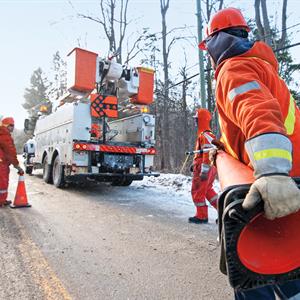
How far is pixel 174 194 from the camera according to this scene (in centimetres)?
A: 913

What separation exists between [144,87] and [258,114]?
9115 millimetres

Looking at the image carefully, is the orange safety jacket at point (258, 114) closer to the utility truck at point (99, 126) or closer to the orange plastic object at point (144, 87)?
the utility truck at point (99, 126)

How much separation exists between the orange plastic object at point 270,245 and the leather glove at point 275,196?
4.9 inches

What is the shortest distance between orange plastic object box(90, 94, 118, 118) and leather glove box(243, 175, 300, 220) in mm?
8096

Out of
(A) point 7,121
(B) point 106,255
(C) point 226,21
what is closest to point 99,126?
(A) point 7,121

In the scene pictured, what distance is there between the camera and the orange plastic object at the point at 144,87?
10289 mm

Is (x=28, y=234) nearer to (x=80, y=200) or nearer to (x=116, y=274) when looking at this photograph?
(x=116, y=274)

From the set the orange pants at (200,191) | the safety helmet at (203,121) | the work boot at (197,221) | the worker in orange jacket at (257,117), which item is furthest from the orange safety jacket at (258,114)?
the safety helmet at (203,121)

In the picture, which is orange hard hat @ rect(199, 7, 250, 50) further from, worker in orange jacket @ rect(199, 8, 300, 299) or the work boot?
the work boot

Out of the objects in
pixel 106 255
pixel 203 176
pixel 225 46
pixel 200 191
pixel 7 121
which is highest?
pixel 7 121

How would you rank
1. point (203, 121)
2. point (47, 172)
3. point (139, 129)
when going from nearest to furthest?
1. point (203, 121)
2. point (139, 129)
3. point (47, 172)

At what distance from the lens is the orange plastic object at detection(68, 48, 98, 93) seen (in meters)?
8.98

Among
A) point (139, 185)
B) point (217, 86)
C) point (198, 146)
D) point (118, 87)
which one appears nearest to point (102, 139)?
point (118, 87)

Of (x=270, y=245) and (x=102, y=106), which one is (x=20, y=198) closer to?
(x=102, y=106)
